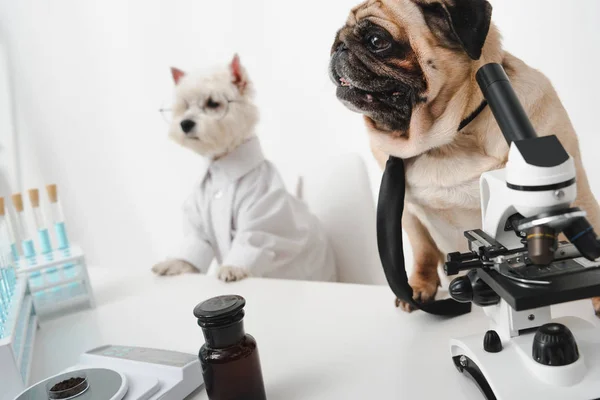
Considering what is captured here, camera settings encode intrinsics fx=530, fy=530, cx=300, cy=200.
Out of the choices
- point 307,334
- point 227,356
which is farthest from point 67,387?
point 307,334

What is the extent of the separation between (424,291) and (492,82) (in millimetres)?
422

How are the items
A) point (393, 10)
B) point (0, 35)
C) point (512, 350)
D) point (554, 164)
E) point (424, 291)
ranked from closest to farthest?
point (554, 164) → point (512, 350) → point (393, 10) → point (424, 291) → point (0, 35)

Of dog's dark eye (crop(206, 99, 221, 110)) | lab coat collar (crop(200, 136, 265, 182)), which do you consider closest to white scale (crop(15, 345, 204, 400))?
lab coat collar (crop(200, 136, 265, 182))

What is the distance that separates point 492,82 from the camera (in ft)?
1.78

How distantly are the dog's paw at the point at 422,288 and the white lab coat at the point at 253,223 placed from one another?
1.78 feet

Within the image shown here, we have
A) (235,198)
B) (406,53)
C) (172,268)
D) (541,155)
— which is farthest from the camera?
(235,198)

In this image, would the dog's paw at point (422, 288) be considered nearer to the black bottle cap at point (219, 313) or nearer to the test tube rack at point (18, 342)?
the black bottle cap at point (219, 313)

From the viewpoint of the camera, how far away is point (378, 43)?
703 mm

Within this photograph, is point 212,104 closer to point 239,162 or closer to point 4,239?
point 239,162

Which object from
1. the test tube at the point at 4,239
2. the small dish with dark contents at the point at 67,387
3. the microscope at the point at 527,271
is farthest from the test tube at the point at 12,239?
the microscope at the point at 527,271

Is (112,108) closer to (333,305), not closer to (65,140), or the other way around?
(65,140)

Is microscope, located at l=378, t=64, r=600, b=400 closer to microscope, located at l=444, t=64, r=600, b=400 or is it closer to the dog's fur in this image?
microscope, located at l=444, t=64, r=600, b=400

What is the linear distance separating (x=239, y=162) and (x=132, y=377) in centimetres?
85

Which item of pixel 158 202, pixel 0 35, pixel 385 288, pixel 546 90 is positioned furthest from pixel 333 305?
pixel 0 35
